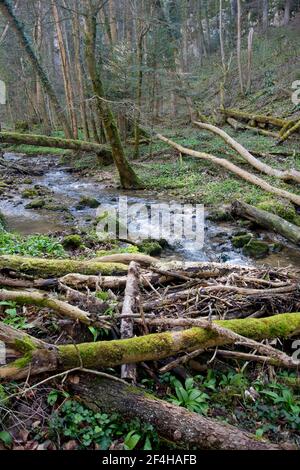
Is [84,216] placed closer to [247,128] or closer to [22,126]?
[247,128]

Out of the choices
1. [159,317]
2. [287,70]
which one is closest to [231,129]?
[287,70]

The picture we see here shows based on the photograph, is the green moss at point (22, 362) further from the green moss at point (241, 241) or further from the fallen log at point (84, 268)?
the green moss at point (241, 241)

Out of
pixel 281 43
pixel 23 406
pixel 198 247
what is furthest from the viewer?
pixel 281 43

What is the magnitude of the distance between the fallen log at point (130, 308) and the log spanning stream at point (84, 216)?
13.3 ft

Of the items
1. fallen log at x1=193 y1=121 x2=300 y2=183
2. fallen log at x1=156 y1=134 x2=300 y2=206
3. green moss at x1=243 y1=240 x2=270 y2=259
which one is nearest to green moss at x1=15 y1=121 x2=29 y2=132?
fallen log at x1=156 y1=134 x2=300 y2=206

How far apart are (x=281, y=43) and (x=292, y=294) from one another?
28593mm

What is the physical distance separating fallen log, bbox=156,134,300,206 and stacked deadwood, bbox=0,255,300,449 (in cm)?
643

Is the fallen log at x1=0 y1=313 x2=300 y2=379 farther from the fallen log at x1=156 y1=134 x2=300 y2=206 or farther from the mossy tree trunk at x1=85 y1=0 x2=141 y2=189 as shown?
the mossy tree trunk at x1=85 y1=0 x2=141 y2=189

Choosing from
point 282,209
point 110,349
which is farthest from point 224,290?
point 282,209

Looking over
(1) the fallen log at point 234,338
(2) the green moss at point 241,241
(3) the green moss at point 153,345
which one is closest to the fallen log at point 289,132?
(2) the green moss at point 241,241

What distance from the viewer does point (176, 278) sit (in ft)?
16.3

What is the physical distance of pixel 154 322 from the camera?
3793mm

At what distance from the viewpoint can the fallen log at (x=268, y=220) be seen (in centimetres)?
902

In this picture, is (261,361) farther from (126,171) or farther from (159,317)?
(126,171)
